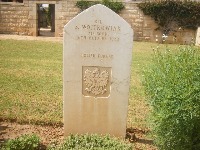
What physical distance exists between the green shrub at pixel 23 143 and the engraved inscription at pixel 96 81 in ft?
3.48

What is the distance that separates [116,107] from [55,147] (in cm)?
116

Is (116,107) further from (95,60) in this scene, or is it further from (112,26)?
(112,26)

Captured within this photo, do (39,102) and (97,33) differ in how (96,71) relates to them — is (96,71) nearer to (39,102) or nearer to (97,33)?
(97,33)

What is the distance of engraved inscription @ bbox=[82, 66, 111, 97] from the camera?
4.43 meters

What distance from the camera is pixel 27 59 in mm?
11367

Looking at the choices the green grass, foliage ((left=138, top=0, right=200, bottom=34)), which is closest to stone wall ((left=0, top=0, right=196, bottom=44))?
foliage ((left=138, top=0, right=200, bottom=34))

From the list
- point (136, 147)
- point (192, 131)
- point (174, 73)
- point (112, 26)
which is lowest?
point (136, 147)

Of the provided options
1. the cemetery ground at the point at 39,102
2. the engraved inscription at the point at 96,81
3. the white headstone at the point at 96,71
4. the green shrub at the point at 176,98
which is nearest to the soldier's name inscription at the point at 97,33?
the white headstone at the point at 96,71

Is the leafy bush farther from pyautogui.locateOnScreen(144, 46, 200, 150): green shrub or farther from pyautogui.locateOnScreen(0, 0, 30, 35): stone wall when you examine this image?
pyautogui.locateOnScreen(0, 0, 30, 35): stone wall

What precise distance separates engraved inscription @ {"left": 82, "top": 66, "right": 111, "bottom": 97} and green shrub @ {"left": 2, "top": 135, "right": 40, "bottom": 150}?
3.48 ft

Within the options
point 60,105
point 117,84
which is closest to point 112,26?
point 117,84

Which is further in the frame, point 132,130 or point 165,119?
point 132,130

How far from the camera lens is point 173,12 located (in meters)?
20.7

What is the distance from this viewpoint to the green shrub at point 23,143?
149 inches
